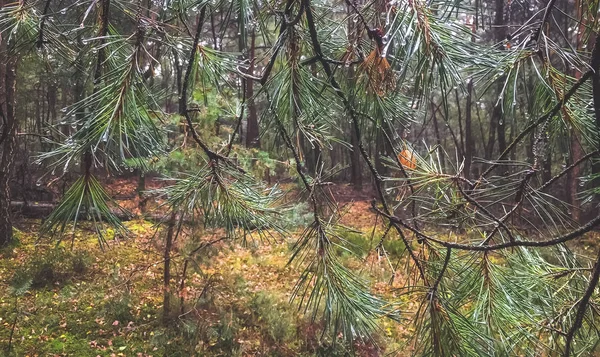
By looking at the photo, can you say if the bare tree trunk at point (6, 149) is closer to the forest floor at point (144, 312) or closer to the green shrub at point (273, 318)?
the forest floor at point (144, 312)

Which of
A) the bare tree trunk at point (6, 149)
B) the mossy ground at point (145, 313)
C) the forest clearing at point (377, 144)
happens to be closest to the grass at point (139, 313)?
the mossy ground at point (145, 313)

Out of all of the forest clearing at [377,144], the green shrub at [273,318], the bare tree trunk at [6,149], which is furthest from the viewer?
the bare tree trunk at [6,149]

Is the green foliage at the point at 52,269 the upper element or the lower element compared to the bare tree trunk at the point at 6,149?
lower

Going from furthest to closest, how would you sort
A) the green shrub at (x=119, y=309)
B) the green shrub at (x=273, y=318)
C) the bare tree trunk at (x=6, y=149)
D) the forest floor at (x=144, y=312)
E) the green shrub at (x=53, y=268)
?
the green shrub at (x=53, y=268), the bare tree trunk at (x=6, y=149), the green shrub at (x=273, y=318), the green shrub at (x=119, y=309), the forest floor at (x=144, y=312)

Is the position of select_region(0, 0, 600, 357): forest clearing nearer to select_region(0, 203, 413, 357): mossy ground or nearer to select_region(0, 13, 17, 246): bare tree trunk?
select_region(0, 203, 413, 357): mossy ground

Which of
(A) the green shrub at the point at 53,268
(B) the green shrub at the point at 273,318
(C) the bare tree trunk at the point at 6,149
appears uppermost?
(C) the bare tree trunk at the point at 6,149

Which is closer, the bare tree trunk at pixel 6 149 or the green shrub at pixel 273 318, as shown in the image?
the green shrub at pixel 273 318

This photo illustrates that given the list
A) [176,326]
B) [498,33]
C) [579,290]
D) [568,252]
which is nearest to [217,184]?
[568,252]

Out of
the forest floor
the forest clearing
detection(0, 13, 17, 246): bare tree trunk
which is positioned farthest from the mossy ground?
the forest clearing

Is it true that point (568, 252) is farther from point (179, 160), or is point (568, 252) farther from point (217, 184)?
point (179, 160)

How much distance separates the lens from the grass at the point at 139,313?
367 cm

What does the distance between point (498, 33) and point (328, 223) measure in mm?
10871

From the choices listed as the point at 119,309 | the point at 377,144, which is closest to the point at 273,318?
the point at 119,309

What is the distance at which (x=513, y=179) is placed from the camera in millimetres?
929
